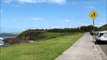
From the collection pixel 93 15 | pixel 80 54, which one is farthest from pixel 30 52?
pixel 93 15

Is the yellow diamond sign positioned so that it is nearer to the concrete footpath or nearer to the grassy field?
the concrete footpath

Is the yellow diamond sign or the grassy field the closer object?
the grassy field

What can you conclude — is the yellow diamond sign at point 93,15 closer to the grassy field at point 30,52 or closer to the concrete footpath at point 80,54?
the concrete footpath at point 80,54

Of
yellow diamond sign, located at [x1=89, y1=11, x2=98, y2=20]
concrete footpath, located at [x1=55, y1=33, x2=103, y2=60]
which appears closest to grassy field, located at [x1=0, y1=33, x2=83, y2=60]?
concrete footpath, located at [x1=55, y1=33, x2=103, y2=60]

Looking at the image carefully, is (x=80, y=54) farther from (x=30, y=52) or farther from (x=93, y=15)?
(x=93, y=15)

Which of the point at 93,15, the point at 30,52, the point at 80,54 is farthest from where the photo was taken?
the point at 93,15

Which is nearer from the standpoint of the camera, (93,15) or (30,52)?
(30,52)

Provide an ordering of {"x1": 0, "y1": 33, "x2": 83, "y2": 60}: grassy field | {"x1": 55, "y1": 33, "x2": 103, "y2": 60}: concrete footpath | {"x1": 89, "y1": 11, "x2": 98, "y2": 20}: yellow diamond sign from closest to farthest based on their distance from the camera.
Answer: {"x1": 0, "y1": 33, "x2": 83, "y2": 60}: grassy field, {"x1": 55, "y1": 33, "x2": 103, "y2": 60}: concrete footpath, {"x1": 89, "y1": 11, "x2": 98, "y2": 20}: yellow diamond sign

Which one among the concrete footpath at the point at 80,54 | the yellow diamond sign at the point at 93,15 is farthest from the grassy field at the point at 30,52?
the yellow diamond sign at the point at 93,15

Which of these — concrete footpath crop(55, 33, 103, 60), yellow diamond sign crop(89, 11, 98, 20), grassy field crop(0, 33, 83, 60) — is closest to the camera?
grassy field crop(0, 33, 83, 60)

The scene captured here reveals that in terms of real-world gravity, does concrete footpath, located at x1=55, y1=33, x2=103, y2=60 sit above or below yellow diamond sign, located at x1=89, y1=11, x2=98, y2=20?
below

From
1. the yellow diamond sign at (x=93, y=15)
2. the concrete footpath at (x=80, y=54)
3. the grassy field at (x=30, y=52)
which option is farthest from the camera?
the yellow diamond sign at (x=93, y=15)

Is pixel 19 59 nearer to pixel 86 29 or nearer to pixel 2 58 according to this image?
pixel 2 58

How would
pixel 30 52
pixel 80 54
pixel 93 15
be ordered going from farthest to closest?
pixel 93 15 < pixel 80 54 < pixel 30 52
